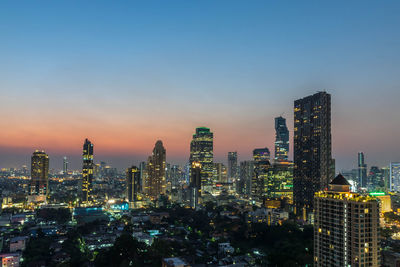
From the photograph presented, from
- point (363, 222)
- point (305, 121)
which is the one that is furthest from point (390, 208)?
point (363, 222)

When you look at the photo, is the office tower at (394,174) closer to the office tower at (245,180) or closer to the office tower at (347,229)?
the office tower at (245,180)

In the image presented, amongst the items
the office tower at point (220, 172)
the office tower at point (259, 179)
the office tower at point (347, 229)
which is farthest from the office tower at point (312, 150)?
the office tower at point (220, 172)

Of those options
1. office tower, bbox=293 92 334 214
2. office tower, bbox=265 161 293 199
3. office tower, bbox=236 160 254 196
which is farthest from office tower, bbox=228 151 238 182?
office tower, bbox=293 92 334 214

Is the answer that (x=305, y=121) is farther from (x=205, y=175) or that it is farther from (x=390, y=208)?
(x=205, y=175)

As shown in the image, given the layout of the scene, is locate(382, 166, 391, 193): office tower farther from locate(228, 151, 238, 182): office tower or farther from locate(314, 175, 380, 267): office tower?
locate(314, 175, 380, 267): office tower

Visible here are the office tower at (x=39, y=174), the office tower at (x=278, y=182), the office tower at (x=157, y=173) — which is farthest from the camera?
the office tower at (x=157, y=173)

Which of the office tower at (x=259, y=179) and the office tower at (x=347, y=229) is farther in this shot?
the office tower at (x=259, y=179)

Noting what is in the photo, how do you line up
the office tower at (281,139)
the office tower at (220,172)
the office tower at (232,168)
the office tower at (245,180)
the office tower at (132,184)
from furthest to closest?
the office tower at (232,168), the office tower at (220,172), the office tower at (281,139), the office tower at (245,180), the office tower at (132,184)
